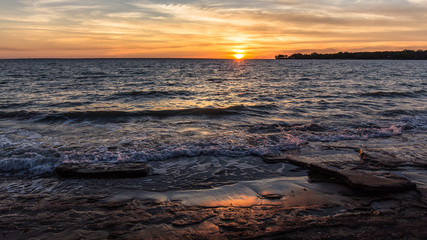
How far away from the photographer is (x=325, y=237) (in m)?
3.22

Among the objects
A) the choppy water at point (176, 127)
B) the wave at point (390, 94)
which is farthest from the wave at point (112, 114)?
the wave at point (390, 94)

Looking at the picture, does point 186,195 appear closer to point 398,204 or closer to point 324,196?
point 324,196

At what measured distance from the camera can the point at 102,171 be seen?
18.0 feet

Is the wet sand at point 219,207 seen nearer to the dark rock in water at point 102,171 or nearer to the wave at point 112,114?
the dark rock in water at point 102,171

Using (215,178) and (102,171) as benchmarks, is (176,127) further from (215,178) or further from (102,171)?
(215,178)

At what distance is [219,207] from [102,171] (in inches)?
112

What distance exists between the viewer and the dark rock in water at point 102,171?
545 cm

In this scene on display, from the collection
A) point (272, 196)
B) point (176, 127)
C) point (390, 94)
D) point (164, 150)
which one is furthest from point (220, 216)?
point (390, 94)

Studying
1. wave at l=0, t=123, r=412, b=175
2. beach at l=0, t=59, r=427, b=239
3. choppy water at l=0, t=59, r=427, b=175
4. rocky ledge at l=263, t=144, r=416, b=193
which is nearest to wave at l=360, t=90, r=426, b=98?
choppy water at l=0, t=59, r=427, b=175

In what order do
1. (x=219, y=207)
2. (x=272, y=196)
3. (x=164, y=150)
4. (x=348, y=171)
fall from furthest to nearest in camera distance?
(x=164, y=150), (x=348, y=171), (x=272, y=196), (x=219, y=207)

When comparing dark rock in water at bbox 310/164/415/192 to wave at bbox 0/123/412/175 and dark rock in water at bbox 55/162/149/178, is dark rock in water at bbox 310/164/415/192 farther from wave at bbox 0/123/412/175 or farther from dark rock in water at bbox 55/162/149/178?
dark rock in water at bbox 55/162/149/178

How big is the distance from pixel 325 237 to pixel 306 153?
418 centimetres

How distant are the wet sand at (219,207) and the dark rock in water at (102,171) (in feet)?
0.66

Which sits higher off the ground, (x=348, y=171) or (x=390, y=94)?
(x=390, y=94)
